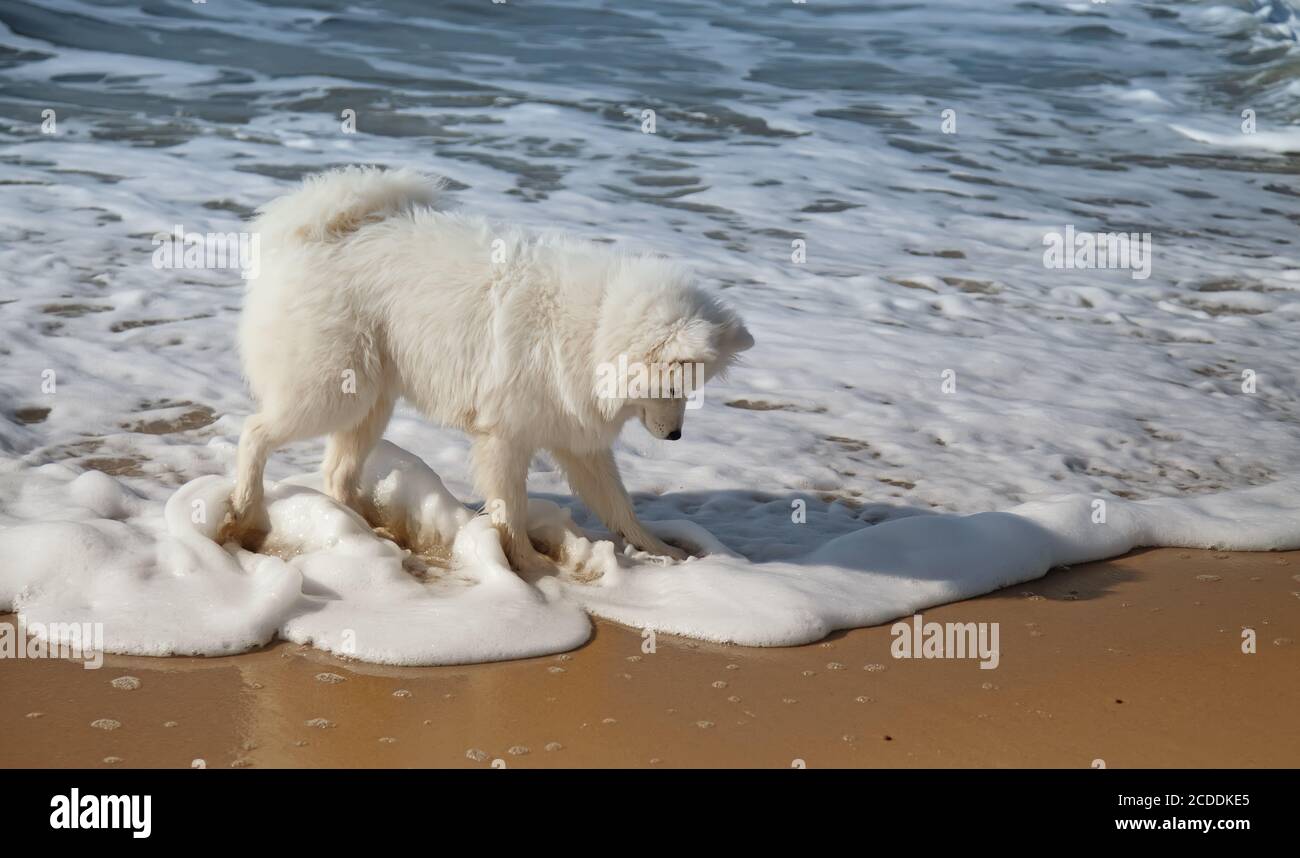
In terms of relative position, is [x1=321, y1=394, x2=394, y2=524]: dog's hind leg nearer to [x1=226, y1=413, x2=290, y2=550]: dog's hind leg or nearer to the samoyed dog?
the samoyed dog

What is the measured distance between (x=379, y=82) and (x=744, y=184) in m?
6.41

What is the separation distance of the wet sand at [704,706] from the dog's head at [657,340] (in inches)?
35.1

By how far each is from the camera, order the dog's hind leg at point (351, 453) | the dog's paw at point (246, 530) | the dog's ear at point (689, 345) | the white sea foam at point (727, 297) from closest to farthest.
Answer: the dog's ear at point (689, 345) → the white sea foam at point (727, 297) → the dog's paw at point (246, 530) → the dog's hind leg at point (351, 453)

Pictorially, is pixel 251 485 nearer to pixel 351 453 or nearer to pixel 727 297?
pixel 351 453

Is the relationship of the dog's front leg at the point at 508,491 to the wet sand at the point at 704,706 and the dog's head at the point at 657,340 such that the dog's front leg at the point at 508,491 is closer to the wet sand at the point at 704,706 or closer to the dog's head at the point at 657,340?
the dog's head at the point at 657,340

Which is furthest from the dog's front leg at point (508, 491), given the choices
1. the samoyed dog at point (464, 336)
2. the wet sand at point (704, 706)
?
the wet sand at point (704, 706)

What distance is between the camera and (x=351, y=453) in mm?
5195

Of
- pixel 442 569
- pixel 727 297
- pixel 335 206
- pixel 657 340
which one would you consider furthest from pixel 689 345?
pixel 727 297

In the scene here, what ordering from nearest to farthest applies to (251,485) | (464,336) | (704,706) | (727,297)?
(704,706) < (464,336) < (251,485) < (727,297)

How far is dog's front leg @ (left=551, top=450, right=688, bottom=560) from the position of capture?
5266 mm

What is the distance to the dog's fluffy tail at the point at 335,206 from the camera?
486 centimetres

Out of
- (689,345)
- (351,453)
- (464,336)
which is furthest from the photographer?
(351,453)

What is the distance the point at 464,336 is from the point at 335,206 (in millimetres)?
705

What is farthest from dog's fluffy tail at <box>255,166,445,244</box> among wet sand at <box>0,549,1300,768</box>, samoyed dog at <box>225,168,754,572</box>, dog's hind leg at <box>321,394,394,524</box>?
wet sand at <box>0,549,1300,768</box>
